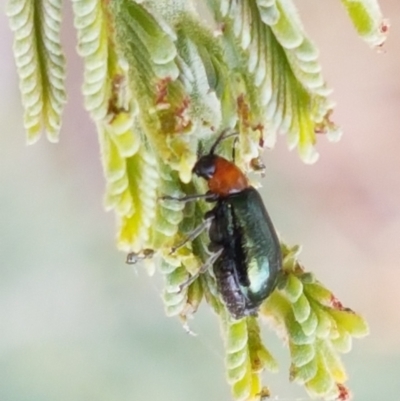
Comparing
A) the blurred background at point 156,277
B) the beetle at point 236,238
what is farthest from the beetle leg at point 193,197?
the blurred background at point 156,277

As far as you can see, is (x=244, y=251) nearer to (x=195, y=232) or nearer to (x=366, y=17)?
(x=195, y=232)

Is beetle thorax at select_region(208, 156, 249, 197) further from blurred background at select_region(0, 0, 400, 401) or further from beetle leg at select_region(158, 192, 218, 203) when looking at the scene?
blurred background at select_region(0, 0, 400, 401)

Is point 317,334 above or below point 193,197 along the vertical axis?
below

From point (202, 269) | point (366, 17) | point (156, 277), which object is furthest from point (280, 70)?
point (156, 277)

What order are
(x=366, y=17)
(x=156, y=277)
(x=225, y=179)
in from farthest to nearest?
(x=156, y=277) → (x=225, y=179) → (x=366, y=17)

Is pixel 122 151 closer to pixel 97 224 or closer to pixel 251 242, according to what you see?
pixel 251 242

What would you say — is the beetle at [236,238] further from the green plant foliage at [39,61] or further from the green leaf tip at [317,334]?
the green plant foliage at [39,61]

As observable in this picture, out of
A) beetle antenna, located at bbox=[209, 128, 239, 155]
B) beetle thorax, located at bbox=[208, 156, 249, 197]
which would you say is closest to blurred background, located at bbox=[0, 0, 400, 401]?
beetle thorax, located at bbox=[208, 156, 249, 197]

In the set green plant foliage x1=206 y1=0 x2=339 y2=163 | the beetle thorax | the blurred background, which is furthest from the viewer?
the blurred background
